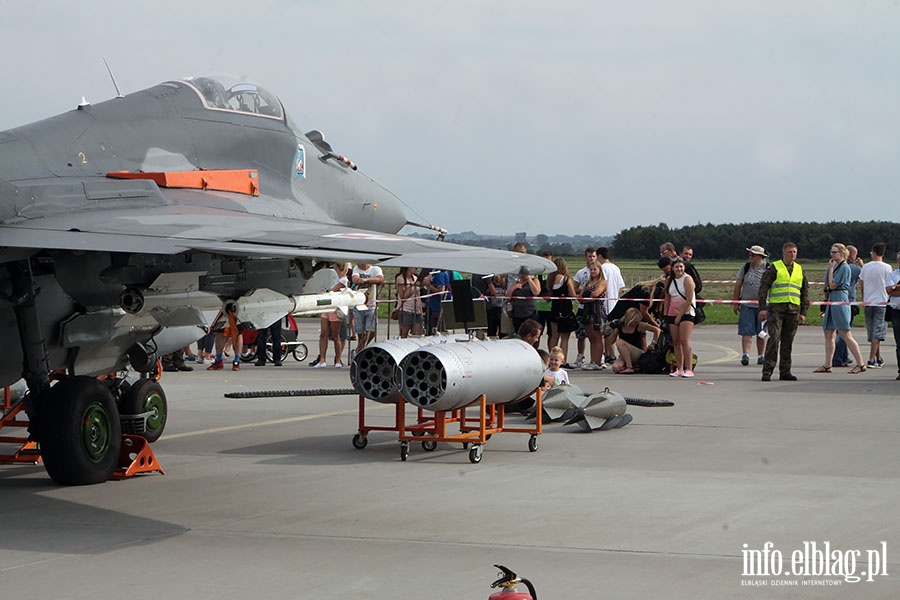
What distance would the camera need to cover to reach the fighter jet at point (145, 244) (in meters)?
8.48

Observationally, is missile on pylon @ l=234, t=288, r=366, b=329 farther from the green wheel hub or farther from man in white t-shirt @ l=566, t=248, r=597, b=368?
man in white t-shirt @ l=566, t=248, r=597, b=368

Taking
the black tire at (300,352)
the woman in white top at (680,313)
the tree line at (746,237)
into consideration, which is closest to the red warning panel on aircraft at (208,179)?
the woman in white top at (680,313)

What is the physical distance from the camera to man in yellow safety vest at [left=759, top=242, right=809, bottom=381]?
18188 millimetres

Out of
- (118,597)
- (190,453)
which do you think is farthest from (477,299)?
(118,597)

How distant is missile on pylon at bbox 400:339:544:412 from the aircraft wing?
213 centimetres

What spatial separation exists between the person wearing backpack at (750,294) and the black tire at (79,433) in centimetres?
1321

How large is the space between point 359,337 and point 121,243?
13.5 meters

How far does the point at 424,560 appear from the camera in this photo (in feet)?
24.2

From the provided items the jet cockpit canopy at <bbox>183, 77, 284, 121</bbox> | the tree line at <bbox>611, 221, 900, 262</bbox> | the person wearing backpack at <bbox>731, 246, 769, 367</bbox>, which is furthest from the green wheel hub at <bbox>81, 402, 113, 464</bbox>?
the tree line at <bbox>611, 221, 900, 262</bbox>

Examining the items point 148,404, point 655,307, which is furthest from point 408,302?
point 148,404

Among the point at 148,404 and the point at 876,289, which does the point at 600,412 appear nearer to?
the point at 148,404

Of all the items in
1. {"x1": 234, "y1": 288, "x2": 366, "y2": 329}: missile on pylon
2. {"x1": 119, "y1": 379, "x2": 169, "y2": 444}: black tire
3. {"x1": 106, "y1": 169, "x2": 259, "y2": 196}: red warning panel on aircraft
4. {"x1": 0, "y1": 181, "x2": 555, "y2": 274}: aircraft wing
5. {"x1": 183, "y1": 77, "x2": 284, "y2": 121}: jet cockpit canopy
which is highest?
{"x1": 183, "y1": 77, "x2": 284, "y2": 121}: jet cockpit canopy

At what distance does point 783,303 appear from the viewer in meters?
18.2

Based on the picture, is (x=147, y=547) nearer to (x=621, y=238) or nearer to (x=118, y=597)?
(x=118, y=597)
